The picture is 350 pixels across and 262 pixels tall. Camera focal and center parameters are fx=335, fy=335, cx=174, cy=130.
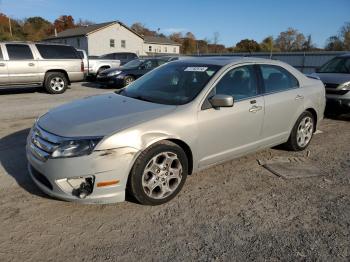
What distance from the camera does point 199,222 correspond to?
336 cm

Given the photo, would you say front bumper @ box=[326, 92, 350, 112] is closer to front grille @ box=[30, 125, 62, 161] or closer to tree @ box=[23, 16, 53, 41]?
front grille @ box=[30, 125, 62, 161]

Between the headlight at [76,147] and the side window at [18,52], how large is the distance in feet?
32.3

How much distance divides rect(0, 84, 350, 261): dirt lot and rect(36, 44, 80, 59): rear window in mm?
8660

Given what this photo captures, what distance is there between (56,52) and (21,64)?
1.51 metres

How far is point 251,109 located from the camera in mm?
4445

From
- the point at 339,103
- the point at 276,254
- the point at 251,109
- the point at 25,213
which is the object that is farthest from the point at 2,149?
the point at 339,103

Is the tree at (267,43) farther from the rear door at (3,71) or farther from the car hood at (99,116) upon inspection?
→ the car hood at (99,116)

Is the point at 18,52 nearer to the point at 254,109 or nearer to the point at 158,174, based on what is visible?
the point at 254,109

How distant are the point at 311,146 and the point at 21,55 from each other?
10210 millimetres

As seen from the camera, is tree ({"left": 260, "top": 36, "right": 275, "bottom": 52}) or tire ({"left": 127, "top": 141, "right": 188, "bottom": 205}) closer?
tire ({"left": 127, "top": 141, "right": 188, "bottom": 205})

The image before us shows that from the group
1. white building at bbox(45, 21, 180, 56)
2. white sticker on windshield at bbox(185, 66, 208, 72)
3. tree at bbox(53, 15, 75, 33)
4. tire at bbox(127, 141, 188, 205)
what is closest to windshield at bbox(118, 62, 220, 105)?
white sticker on windshield at bbox(185, 66, 208, 72)

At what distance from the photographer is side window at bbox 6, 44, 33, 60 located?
11570mm

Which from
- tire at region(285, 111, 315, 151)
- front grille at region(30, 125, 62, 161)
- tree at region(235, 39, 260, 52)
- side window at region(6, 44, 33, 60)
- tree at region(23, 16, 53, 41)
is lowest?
tire at region(285, 111, 315, 151)

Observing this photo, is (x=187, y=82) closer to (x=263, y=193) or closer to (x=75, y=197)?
(x=263, y=193)
